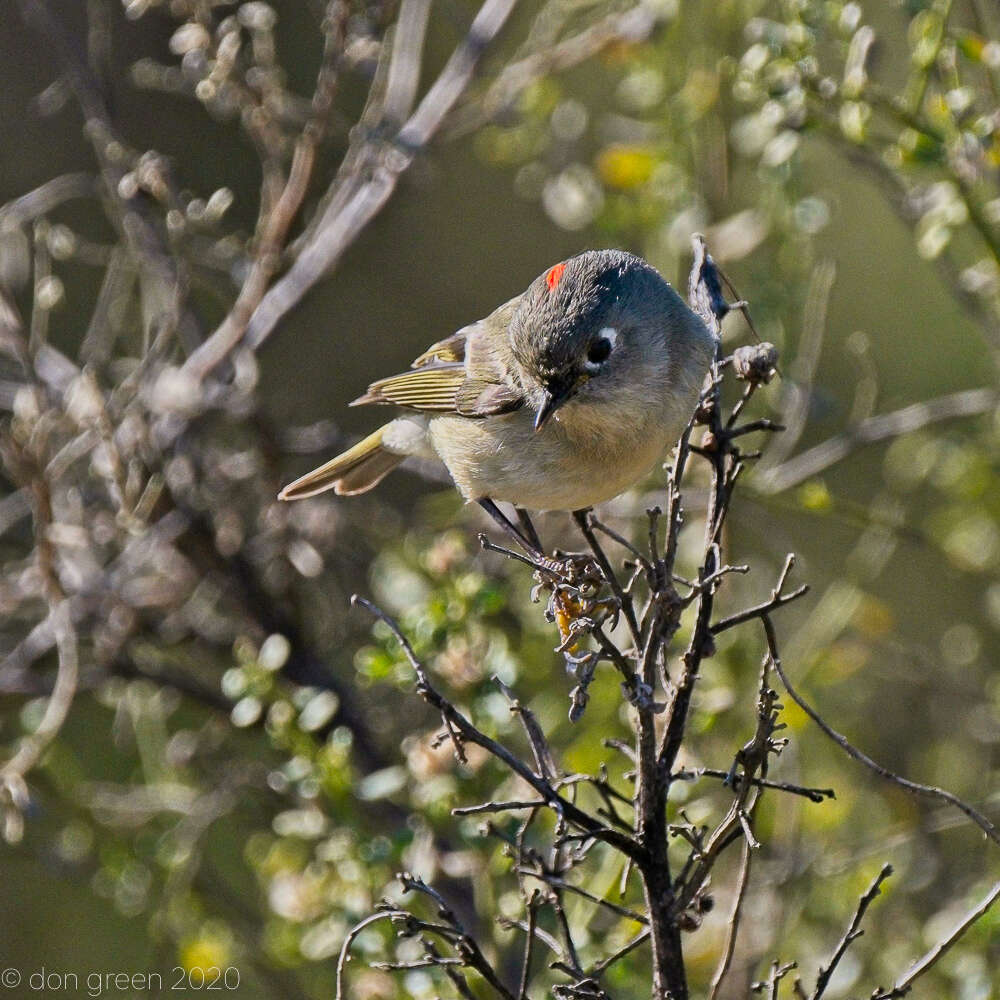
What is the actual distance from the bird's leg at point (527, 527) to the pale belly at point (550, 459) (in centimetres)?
13

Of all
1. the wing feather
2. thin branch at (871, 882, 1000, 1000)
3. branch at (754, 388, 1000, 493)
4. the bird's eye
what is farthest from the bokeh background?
thin branch at (871, 882, 1000, 1000)

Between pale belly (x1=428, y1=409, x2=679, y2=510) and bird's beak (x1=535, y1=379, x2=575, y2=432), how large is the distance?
0.08 m

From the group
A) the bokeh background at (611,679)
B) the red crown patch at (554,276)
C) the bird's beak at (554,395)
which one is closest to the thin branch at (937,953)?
the bokeh background at (611,679)

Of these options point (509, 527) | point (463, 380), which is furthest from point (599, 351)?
point (463, 380)

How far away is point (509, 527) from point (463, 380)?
38 cm

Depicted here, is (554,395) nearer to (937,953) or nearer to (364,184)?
(364,184)

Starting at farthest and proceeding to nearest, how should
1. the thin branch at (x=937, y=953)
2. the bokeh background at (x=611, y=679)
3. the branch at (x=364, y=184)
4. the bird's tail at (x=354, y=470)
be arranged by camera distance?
1. the bird's tail at (x=354, y=470)
2. the branch at (x=364, y=184)
3. the bokeh background at (x=611, y=679)
4. the thin branch at (x=937, y=953)

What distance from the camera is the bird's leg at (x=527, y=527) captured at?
2839mm

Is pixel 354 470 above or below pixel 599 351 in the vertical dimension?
below

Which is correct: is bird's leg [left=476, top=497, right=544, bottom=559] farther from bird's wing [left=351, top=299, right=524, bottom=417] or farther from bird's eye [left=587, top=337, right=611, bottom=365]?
bird's eye [left=587, top=337, right=611, bottom=365]

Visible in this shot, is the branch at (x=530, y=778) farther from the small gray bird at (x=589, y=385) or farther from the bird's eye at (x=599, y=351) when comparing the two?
the bird's eye at (x=599, y=351)

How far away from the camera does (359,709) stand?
305cm

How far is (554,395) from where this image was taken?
2510 millimetres

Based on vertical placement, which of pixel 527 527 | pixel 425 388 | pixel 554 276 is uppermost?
pixel 554 276
